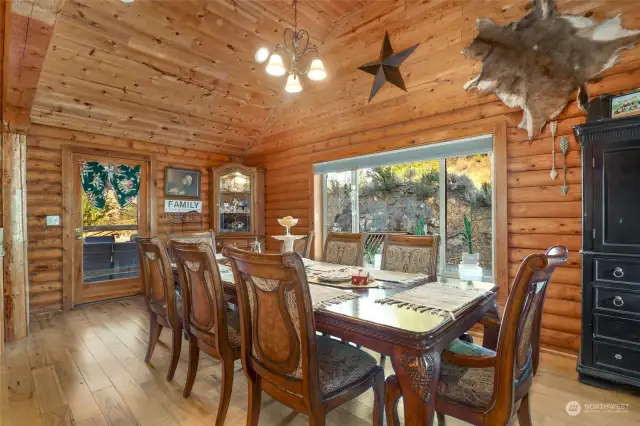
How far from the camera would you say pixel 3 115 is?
300cm

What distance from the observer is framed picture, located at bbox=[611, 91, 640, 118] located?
2.06 metres

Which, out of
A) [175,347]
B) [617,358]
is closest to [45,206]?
[175,347]

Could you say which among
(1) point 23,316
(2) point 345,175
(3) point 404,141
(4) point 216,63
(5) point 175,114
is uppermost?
(4) point 216,63

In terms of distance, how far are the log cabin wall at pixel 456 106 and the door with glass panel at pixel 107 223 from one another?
271 centimetres

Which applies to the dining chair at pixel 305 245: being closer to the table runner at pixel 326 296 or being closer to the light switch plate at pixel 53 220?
the table runner at pixel 326 296

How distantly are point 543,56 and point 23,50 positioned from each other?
3750 mm

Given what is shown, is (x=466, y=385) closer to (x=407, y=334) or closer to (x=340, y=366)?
(x=407, y=334)

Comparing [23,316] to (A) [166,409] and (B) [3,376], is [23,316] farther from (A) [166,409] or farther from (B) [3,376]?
(A) [166,409]

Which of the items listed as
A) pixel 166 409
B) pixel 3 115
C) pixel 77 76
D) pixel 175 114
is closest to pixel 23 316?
pixel 3 115

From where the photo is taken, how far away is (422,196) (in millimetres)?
3992

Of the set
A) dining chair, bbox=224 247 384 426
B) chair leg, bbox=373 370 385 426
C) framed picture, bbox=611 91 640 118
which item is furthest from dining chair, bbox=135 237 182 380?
framed picture, bbox=611 91 640 118

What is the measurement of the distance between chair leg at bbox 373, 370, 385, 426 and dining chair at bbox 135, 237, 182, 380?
1.48m

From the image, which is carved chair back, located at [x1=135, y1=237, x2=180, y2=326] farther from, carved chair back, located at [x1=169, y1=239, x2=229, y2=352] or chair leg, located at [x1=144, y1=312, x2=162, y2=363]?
carved chair back, located at [x1=169, y1=239, x2=229, y2=352]

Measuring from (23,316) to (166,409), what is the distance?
2255mm
